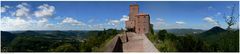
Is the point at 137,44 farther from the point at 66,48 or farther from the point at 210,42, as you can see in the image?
the point at 66,48

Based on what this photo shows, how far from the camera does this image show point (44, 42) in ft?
22.1

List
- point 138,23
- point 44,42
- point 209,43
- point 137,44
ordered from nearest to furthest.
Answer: point 44,42 → point 209,43 → point 137,44 → point 138,23

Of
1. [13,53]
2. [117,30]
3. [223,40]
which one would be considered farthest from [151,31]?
[13,53]

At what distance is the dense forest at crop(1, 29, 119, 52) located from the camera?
6.38m

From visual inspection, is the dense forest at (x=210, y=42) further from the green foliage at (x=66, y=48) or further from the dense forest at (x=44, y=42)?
the green foliage at (x=66, y=48)

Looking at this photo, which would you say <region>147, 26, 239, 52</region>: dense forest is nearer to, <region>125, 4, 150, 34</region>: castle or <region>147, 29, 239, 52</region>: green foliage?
<region>147, 29, 239, 52</region>: green foliage

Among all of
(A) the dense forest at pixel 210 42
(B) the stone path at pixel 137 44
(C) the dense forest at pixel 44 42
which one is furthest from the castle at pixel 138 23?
(C) the dense forest at pixel 44 42

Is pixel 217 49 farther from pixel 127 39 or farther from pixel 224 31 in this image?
pixel 127 39

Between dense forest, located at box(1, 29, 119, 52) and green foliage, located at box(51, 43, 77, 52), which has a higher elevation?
dense forest, located at box(1, 29, 119, 52)

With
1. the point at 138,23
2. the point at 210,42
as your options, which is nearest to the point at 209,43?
the point at 210,42

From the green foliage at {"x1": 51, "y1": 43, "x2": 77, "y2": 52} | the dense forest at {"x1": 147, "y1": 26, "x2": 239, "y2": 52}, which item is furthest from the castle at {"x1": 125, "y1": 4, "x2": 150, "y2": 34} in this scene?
the green foliage at {"x1": 51, "y1": 43, "x2": 77, "y2": 52}

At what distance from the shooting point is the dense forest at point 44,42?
251 inches

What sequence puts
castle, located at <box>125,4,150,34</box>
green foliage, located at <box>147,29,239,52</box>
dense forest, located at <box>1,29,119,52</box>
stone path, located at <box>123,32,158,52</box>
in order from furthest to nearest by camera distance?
castle, located at <box>125,4,150,34</box>, stone path, located at <box>123,32,158,52</box>, green foliage, located at <box>147,29,239,52</box>, dense forest, located at <box>1,29,119,52</box>

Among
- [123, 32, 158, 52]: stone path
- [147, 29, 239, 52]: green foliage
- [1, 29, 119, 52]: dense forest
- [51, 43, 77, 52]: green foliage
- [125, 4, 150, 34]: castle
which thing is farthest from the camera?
[125, 4, 150, 34]: castle
